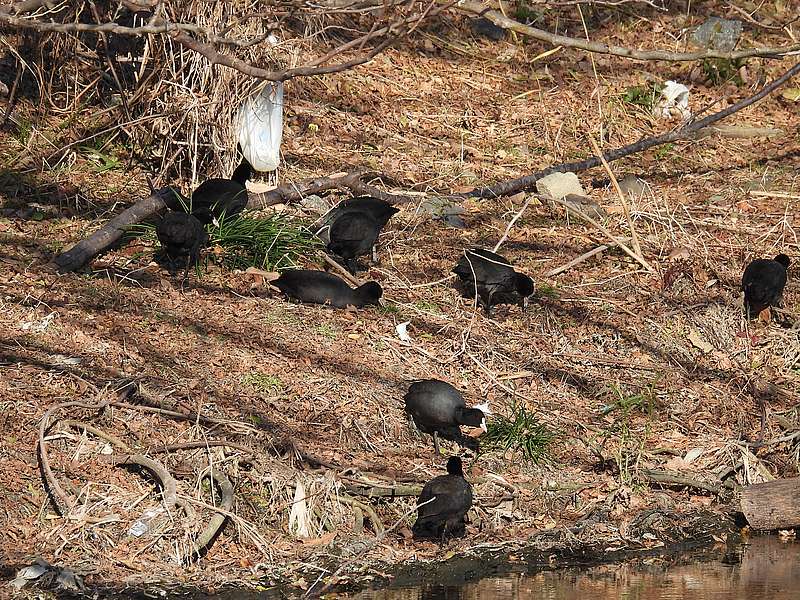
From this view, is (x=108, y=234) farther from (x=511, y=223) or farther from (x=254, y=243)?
(x=511, y=223)

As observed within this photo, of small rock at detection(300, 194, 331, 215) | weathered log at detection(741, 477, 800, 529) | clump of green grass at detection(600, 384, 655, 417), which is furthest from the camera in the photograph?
small rock at detection(300, 194, 331, 215)

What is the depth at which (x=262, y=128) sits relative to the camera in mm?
9539

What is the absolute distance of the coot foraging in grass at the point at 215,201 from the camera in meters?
8.23

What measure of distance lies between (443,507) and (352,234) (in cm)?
294

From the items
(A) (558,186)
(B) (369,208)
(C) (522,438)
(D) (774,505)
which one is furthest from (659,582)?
(A) (558,186)

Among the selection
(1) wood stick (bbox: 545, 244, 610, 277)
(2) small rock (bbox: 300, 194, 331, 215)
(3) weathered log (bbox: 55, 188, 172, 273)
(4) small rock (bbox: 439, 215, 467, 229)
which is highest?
(3) weathered log (bbox: 55, 188, 172, 273)

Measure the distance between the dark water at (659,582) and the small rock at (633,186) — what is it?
179 inches

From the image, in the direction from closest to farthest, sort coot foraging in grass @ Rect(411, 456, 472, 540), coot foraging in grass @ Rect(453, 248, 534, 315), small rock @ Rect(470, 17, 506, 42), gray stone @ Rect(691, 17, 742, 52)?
coot foraging in grass @ Rect(411, 456, 472, 540) → coot foraging in grass @ Rect(453, 248, 534, 315) → gray stone @ Rect(691, 17, 742, 52) → small rock @ Rect(470, 17, 506, 42)

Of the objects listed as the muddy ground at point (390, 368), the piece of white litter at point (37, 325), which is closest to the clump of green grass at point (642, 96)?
the muddy ground at point (390, 368)

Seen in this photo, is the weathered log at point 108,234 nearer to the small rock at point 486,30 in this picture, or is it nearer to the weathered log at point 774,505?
the weathered log at point 774,505

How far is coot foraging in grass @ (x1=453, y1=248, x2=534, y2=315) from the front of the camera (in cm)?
815

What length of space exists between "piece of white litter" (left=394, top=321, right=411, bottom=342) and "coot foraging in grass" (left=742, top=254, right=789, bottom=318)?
7.99 ft

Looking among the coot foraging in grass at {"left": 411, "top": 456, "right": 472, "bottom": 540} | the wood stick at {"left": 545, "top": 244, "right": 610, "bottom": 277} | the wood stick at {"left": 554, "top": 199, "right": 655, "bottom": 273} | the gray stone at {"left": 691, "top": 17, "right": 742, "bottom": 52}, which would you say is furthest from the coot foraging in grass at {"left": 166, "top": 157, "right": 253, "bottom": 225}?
the gray stone at {"left": 691, "top": 17, "right": 742, "bottom": 52}

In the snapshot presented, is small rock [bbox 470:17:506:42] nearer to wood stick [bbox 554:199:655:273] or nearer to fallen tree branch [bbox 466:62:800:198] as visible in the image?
fallen tree branch [bbox 466:62:800:198]
